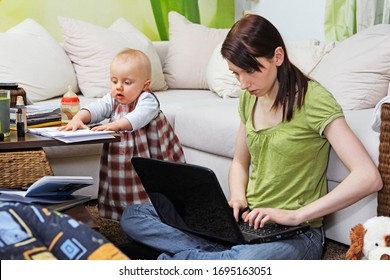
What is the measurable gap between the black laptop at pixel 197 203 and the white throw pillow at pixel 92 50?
5.17 feet

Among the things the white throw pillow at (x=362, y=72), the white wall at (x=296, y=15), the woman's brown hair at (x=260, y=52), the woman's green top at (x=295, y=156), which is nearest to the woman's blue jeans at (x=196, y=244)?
the woman's green top at (x=295, y=156)

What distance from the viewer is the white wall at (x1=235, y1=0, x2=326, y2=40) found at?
4.05 metres

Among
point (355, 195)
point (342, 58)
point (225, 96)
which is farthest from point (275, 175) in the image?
point (225, 96)

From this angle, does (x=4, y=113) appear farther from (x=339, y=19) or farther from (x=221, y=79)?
(x=339, y=19)

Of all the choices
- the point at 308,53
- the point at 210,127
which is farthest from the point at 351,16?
the point at 210,127

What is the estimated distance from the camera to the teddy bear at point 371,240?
199cm

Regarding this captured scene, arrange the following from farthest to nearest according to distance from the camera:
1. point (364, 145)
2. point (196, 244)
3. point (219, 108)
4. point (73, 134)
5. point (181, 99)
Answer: point (181, 99) → point (219, 108) → point (364, 145) → point (73, 134) → point (196, 244)

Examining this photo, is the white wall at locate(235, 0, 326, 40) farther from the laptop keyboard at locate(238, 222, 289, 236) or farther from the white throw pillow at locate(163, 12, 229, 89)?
the laptop keyboard at locate(238, 222, 289, 236)

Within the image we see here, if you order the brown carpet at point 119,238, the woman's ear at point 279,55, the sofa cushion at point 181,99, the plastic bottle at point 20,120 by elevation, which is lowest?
the brown carpet at point 119,238

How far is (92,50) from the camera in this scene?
364 centimetres

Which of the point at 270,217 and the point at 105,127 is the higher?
the point at 105,127

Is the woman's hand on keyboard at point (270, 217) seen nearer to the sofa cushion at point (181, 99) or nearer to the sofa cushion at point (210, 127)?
the sofa cushion at point (210, 127)

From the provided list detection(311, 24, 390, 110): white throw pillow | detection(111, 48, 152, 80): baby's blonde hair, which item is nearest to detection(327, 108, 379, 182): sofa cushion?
detection(311, 24, 390, 110): white throw pillow

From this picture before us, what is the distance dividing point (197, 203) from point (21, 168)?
59cm
